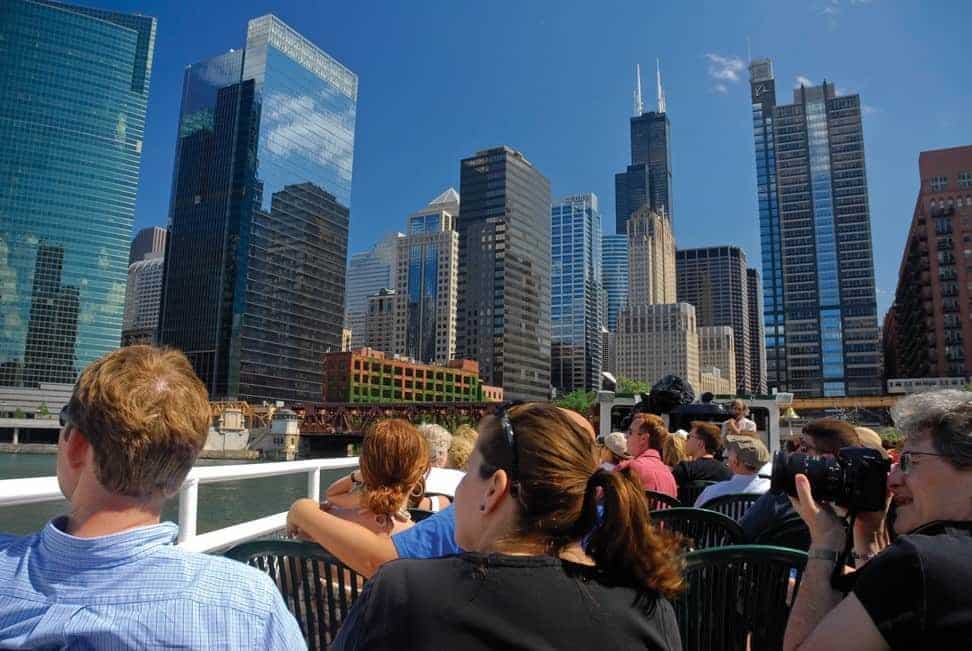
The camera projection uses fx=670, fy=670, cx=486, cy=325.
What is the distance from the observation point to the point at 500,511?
1.64 meters

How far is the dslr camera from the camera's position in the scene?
6.70 ft

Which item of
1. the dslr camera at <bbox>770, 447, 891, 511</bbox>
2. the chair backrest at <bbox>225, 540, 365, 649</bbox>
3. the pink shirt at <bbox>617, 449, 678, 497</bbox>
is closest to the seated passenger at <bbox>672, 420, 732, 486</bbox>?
the pink shirt at <bbox>617, 449, 678, 497</bbox>

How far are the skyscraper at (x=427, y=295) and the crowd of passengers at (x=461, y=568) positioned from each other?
533ft

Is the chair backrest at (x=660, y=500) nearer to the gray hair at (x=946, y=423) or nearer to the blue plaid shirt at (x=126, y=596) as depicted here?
the gray hair at (x=946, y=423)

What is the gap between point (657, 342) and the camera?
17938 centimetres

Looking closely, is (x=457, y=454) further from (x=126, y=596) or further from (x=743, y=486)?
(x=126, y=596)

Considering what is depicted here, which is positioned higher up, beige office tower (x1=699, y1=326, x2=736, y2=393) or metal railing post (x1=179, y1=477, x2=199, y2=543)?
beige office tower (x1=699, y1=326, x2=736, y2=393)

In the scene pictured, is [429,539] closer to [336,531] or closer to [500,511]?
[336,531]

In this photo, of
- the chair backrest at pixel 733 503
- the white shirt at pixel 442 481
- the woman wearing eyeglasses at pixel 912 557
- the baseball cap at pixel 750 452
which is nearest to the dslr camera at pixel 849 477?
the woman wearing eyeglasses at pixel 912 557

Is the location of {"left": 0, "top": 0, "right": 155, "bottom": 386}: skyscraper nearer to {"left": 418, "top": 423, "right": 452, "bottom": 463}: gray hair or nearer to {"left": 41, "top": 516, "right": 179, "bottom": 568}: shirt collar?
{"left": 418, "top": 423, "right": 452, "bottom": 463}: gray hair

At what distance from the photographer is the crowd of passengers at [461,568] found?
4.42 ft

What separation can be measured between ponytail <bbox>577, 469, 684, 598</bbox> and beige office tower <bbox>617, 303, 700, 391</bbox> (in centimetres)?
17658

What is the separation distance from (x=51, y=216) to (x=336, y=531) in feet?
443

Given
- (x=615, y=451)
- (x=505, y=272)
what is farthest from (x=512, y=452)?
(x=505, y=272)
